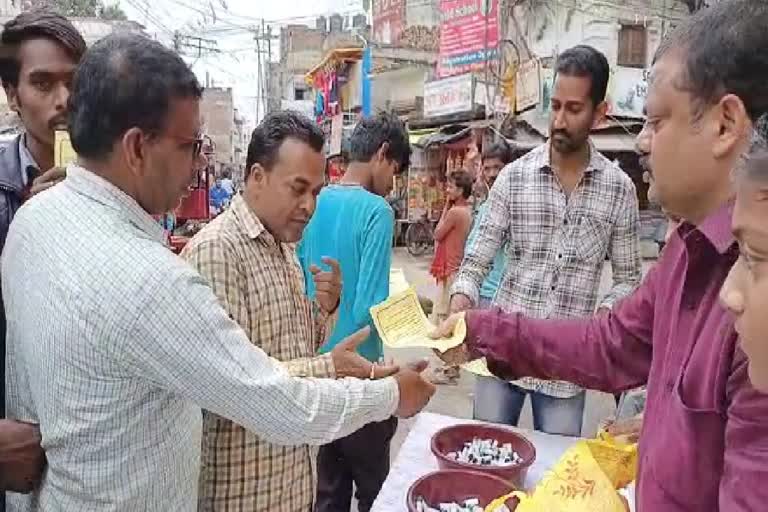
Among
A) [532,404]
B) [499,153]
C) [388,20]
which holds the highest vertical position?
[388,20]

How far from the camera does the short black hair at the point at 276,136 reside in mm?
2070

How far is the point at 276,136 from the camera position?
6.82ft

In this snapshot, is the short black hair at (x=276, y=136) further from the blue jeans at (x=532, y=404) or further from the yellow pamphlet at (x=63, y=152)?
the blue jeans at (x=532, y=404)

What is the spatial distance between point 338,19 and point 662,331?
3490 cm

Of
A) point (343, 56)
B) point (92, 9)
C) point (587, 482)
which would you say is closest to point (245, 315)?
point (587, 482)

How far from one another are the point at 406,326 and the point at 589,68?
137 centimetres

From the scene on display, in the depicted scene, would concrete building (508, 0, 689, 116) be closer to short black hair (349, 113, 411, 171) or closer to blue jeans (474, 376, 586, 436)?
short black hair (349, 113, 411, 171)

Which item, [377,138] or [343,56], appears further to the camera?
[343,56]

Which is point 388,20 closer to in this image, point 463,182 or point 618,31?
point 618,31

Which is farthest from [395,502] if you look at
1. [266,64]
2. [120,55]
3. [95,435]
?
[266,64]

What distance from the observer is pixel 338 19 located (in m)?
33.8

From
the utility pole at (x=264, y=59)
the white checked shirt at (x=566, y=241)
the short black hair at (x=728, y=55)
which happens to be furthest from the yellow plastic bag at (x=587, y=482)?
the utility pole at (x=264, y=59)

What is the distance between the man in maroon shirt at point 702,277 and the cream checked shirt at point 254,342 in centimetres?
89

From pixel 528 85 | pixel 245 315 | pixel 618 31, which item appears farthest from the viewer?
pixel 618 31
